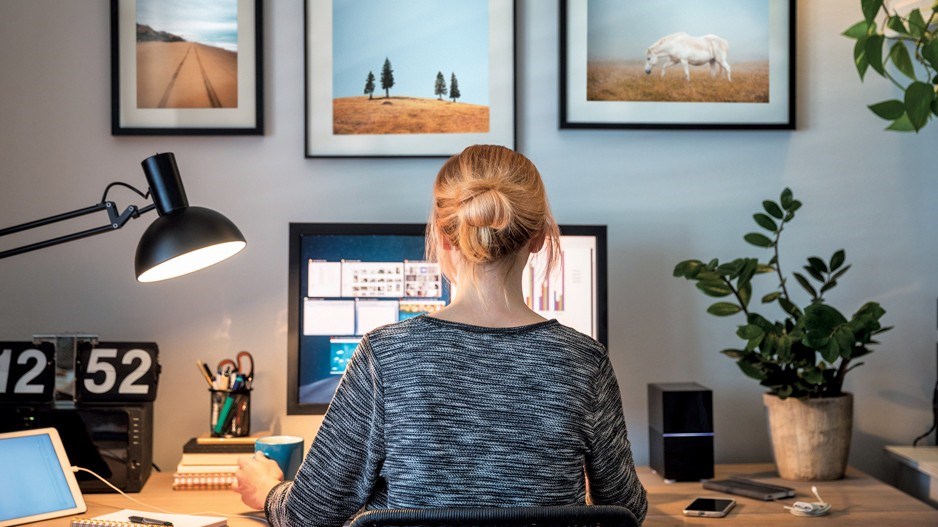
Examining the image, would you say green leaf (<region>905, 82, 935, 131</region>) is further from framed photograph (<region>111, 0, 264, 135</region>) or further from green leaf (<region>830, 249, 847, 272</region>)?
framed photograph (<region>111, 0, 264, 135</region>)

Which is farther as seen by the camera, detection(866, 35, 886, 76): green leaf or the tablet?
detection(866, 35, 886, 76): green leaf

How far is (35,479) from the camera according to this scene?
166 cm

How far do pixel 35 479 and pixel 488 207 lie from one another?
104 centimetres

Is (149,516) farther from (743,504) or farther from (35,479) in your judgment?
(743,504)

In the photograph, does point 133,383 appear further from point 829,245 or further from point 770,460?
point 829,245

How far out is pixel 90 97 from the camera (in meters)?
2.10

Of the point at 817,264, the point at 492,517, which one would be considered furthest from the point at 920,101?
the point at 492,517

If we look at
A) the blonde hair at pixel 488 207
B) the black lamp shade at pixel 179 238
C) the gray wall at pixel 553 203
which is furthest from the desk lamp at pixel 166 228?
the gray wall at pixel 553 203

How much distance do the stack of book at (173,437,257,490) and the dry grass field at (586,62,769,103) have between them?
1091 mm

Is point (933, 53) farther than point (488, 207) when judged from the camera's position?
Yes

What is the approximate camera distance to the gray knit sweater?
1.11 meters

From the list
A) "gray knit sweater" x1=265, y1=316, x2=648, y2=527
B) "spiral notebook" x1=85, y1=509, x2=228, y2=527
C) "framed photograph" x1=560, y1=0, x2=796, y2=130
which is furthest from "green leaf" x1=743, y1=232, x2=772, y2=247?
"spiral notebook" x1=85, y1=509, x2=228, y2=527

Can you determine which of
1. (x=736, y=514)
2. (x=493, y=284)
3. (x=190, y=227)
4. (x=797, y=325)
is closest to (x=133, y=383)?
(x=190, y=227)

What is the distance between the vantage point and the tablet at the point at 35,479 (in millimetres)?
1606
